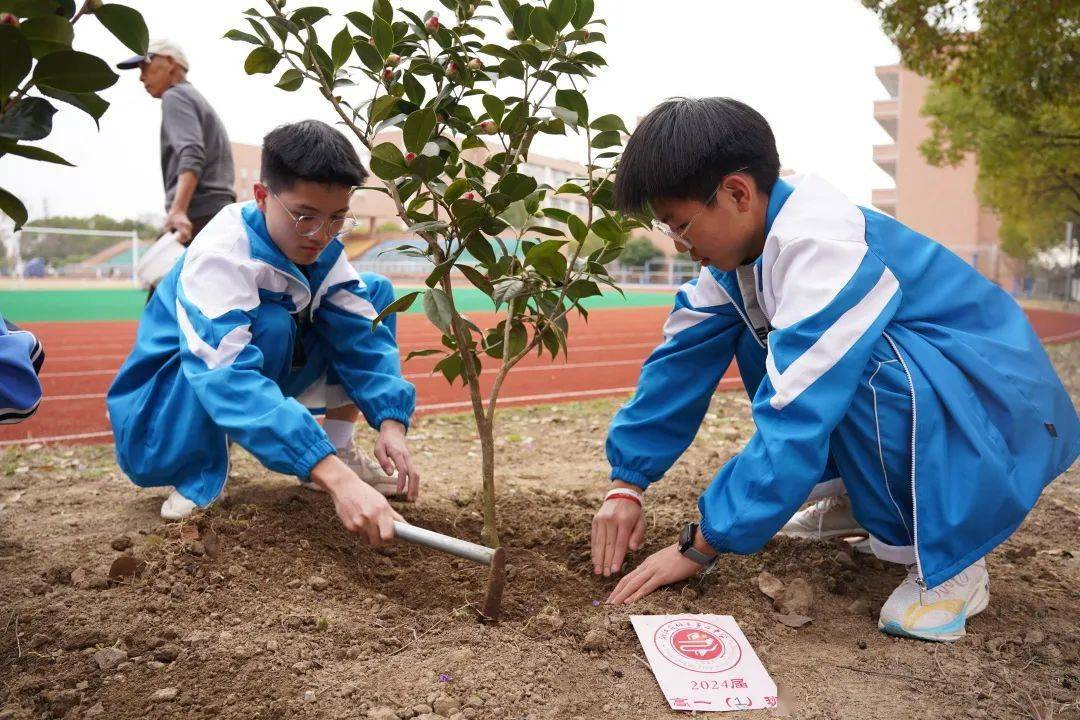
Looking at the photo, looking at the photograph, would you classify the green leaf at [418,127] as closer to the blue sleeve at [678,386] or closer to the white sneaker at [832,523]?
the blue sleeve at [678,386]

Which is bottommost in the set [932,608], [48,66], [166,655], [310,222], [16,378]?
[932,608]

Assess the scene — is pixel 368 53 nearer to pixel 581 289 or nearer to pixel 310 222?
pixel 310 222

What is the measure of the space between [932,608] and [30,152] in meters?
1.87

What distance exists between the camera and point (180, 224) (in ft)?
11.2

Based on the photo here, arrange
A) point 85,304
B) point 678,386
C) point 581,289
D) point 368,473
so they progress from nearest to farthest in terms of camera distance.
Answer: point 581,289, point 678,386, point 368,473, point 85,304

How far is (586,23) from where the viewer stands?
5.90 ft

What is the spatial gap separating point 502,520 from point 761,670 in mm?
1090

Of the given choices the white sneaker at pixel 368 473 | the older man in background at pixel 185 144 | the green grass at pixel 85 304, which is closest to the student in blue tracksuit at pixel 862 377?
the white sneaker at pixel 368 473

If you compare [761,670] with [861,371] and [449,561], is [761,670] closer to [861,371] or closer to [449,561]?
[861,371]

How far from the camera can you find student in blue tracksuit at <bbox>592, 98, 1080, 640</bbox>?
63.0 inches

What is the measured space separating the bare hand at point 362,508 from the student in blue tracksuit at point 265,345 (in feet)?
0.03

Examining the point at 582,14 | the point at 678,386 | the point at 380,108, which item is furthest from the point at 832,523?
the point at 380,108

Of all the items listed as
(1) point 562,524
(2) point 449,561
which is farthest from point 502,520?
(2) point 449,561

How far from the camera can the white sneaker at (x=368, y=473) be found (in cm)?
268
